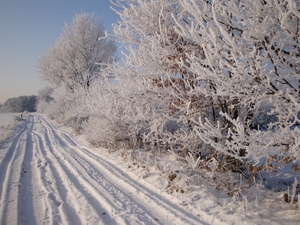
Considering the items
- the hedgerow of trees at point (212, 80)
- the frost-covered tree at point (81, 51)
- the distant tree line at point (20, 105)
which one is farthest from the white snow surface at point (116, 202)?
the distant tree line at point (20, 105)

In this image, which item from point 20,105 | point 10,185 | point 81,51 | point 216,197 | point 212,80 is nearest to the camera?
point 212,80

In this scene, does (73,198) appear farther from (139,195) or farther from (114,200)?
(139,195)

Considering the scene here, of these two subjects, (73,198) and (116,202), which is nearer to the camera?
(116,202)

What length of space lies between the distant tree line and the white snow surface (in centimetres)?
8512

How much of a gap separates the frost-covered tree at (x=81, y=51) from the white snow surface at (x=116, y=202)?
13.9 m

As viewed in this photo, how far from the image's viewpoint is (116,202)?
3.81 meters

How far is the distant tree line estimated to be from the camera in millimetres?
77312

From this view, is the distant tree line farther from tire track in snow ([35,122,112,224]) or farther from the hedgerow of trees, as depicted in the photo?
tire track in snow ([35,122,112,224])

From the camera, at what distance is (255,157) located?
8.21ft

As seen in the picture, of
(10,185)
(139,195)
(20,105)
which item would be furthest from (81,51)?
(20,105)

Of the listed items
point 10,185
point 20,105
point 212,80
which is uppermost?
point 20,105

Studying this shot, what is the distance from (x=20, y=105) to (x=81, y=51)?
244 ft

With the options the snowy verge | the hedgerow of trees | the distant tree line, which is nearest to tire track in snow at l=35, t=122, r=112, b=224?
the snowy verge

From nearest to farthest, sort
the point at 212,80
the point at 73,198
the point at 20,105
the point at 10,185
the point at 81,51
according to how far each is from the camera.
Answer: the point at 212,80
the point at 73,198
the point at 10,185
the point at 81,51
the point at 20,105
